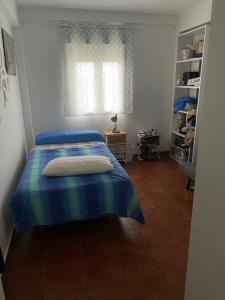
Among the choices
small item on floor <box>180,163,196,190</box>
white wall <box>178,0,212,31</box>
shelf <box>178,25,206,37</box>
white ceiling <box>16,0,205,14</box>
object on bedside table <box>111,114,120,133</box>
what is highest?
white ceiling <box>16,0,205,14</box>

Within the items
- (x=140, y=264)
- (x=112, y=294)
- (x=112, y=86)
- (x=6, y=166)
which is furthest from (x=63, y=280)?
(x=112, y=86)

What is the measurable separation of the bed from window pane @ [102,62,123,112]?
1.90 metres

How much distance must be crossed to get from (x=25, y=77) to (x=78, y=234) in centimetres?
263

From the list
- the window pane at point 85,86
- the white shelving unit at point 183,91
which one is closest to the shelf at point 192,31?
the white shelving unit at point 183,91

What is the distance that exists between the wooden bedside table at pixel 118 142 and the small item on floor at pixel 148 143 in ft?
1.11

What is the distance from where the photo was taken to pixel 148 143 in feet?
13.6

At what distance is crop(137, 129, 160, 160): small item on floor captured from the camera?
411 cm

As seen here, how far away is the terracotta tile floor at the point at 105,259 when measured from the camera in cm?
162

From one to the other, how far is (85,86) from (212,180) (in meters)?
3.27

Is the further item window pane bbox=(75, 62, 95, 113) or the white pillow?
window pane bbox=(75, 62, 95, 113)

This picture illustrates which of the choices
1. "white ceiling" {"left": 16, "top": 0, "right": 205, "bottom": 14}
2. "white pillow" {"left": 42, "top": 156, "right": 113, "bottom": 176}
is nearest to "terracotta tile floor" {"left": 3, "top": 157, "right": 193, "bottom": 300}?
"white pillow" {"left": 42, "top": 156, "right": 113, "bottom": 176}

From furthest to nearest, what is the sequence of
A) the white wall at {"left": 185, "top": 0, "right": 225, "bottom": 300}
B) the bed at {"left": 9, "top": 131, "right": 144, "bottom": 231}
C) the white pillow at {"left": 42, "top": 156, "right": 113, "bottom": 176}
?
1. the white pillow at {"left": 42, "top": 156, "right": 113, "bottom": 176}
2. the bed at {"left": 9, "top": 131, "right": 144, "bottom": 231}
3. the white wall at {"left": 185, "top": 0, "right": 225, "bottom": 300}

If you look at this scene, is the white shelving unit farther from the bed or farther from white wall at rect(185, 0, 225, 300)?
white wall at rect(185, 0, 225, 300)

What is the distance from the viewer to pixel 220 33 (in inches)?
29.8
